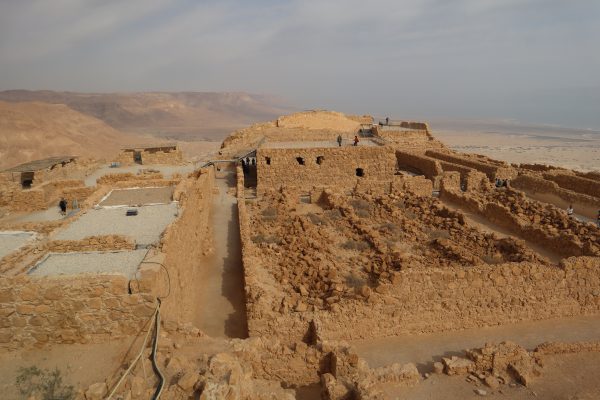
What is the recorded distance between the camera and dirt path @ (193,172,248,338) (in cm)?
813

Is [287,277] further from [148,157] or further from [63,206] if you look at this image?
[148,157]

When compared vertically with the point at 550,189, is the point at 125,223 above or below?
above

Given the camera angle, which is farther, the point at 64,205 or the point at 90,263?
the point at 64,205

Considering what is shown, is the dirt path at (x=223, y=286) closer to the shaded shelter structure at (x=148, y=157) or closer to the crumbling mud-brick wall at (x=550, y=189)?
the shaded shelter structure at (x=148, y=157)

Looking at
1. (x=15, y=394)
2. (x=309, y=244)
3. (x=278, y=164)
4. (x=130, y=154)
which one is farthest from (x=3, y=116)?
(x=15, y=394)

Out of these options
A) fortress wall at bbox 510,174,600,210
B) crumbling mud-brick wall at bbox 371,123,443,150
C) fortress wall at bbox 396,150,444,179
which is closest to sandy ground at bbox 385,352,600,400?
fortress wall at bbox 510,174,600,210

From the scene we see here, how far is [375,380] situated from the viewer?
582 centimetres

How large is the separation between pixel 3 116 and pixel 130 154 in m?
32.1

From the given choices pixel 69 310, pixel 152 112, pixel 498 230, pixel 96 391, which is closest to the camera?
pixel 96 391

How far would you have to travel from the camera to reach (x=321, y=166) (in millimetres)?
17812

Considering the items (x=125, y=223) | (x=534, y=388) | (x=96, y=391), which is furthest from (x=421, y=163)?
(x=96, y=391)

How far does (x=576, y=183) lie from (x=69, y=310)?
21401 millimetres

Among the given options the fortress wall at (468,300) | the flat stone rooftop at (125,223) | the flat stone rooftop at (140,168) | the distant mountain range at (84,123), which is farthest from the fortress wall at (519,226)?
the distant mountain range at (84,123)

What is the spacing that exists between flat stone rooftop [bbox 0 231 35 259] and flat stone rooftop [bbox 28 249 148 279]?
4.38 feet
